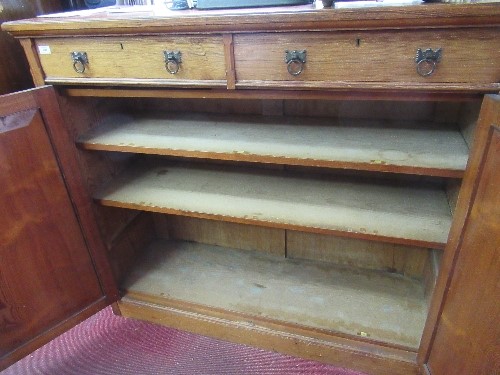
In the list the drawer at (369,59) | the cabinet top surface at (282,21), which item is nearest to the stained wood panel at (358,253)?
the drawer at (369,59)

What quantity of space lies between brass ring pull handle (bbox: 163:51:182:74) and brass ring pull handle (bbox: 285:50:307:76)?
274 millimetres

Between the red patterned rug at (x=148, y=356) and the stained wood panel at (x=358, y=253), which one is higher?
the stained wood panel at (x=358, y=253)

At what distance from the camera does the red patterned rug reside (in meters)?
1.25

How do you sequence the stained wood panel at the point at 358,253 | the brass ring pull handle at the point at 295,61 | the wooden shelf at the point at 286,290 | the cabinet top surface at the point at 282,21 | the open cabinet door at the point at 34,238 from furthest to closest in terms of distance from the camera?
the stained wood panel at the point at 358,253 → the wooden shelf at the point at 286,290 → the open cabinet door at the point at 34,238 → the brass ring pull handle at the point at 295,61 → the cabinet top surface at the point at 282,21

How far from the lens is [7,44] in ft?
3.81

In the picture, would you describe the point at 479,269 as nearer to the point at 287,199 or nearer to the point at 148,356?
the point at 287,199

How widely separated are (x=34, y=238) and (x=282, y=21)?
3.01ft

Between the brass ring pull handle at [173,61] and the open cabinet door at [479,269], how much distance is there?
69cm

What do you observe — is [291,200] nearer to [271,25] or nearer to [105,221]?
[271,25]

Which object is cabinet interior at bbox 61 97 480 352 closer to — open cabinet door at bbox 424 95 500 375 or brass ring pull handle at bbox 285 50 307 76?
open cabinet door at bbox 424 95 500 375

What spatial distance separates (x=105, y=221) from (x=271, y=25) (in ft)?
→ 2.97

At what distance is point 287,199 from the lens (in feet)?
3.83

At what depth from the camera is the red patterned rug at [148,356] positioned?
1.25m

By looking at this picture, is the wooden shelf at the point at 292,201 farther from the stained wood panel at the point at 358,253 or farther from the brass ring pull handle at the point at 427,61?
the brass ring pull handle at the point at 427,61
